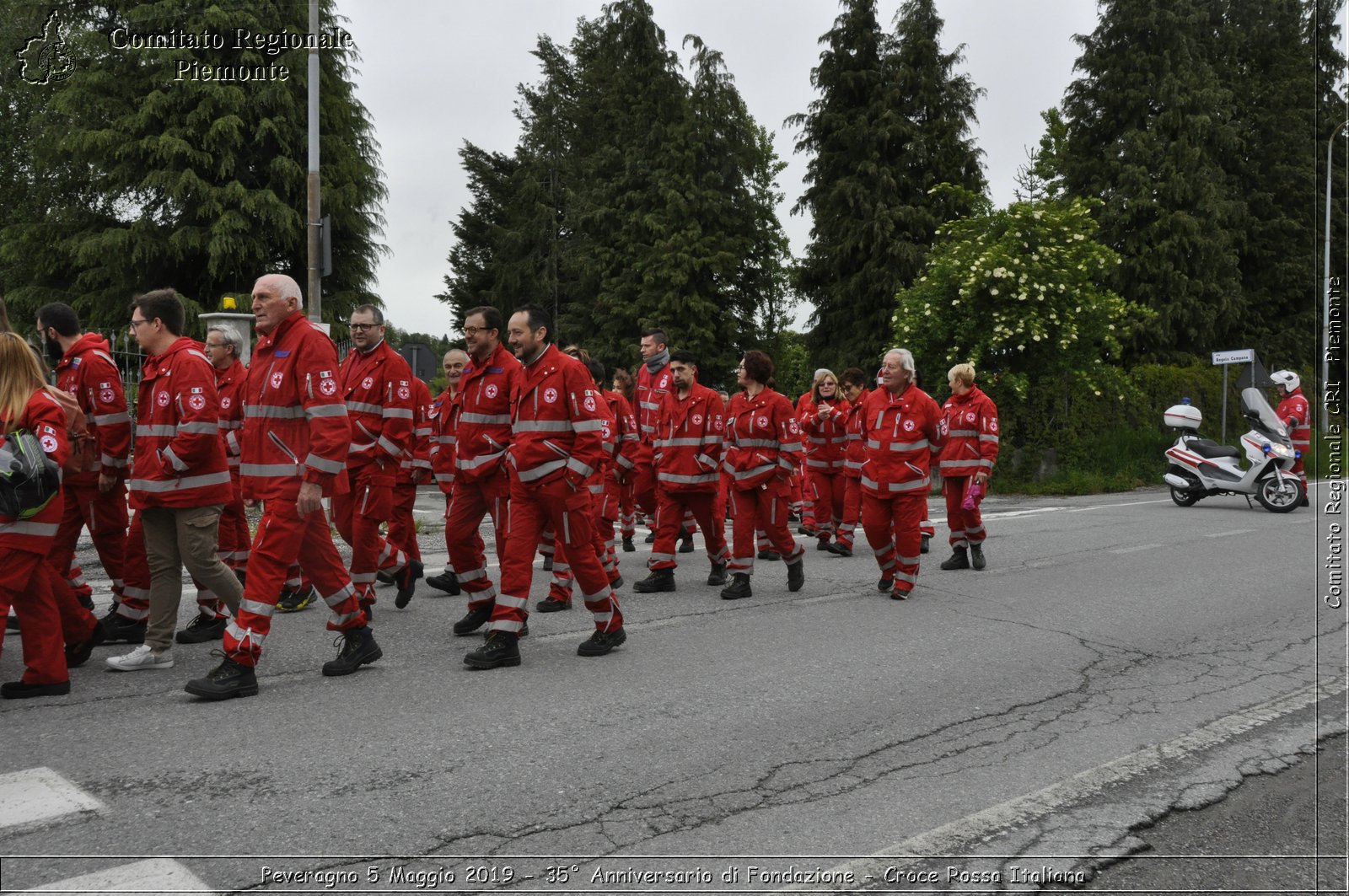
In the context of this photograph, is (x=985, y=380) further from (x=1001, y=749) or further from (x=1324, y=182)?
(x=1001, y=749)

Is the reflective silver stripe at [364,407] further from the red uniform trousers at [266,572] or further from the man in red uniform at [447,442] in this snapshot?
the red uniform trousers at [266,572]

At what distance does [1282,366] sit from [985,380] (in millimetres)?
19832

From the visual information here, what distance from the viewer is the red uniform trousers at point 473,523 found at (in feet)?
23.5

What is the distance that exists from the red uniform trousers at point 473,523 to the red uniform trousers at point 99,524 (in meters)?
1.92

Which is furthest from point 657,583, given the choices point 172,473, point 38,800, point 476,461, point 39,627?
point 38,800

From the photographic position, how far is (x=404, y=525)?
859cm

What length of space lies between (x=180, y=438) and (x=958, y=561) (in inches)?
284

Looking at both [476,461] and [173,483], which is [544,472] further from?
[173,483]

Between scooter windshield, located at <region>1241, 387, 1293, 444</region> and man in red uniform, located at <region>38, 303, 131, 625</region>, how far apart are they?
623 inches

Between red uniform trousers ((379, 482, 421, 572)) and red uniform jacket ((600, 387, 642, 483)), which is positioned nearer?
red uniform trousers ((379, 482, 421, 572))

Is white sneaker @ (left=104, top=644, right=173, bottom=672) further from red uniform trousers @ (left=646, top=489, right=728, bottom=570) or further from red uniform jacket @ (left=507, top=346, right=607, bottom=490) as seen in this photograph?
red uniform trousers @ (left=646, top=489, right=728, bottom=570)

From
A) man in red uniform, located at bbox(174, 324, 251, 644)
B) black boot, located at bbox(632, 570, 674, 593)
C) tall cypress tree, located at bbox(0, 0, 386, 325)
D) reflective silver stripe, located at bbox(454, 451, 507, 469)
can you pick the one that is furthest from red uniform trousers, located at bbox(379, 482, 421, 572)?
tall cypress tree, located at bbox(0, 0, 386, 325)

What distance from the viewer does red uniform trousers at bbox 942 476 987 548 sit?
403 inches

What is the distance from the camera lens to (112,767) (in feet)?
14.5
